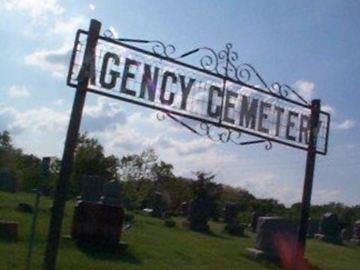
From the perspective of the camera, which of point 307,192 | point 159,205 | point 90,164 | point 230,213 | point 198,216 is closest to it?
point 307,192

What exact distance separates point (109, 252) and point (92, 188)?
7.69m

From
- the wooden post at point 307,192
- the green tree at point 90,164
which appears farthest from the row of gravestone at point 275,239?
the green tree at point 90,164

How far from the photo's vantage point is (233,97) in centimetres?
902

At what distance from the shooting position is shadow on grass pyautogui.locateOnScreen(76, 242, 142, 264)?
14.1 m

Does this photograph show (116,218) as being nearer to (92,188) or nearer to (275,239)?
(275,239)

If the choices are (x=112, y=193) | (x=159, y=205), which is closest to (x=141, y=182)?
(x=159, y=205)

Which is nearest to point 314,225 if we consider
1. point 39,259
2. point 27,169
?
point 39,259

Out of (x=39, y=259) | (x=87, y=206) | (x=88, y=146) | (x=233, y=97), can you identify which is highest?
(x=88, y=146)

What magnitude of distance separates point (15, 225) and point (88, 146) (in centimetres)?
3645

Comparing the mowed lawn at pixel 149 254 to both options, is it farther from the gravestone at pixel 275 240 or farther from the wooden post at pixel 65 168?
the wooden post at pixel 65 168

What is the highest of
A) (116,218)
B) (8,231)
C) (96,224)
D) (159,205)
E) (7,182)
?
(7,182)

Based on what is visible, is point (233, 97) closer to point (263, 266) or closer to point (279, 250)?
point (263, 266)

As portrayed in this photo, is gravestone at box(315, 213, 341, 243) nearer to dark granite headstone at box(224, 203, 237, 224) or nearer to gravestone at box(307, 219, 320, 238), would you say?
gravestone at box(307, 219, 320, 238)

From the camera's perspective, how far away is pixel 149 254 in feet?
49.8
